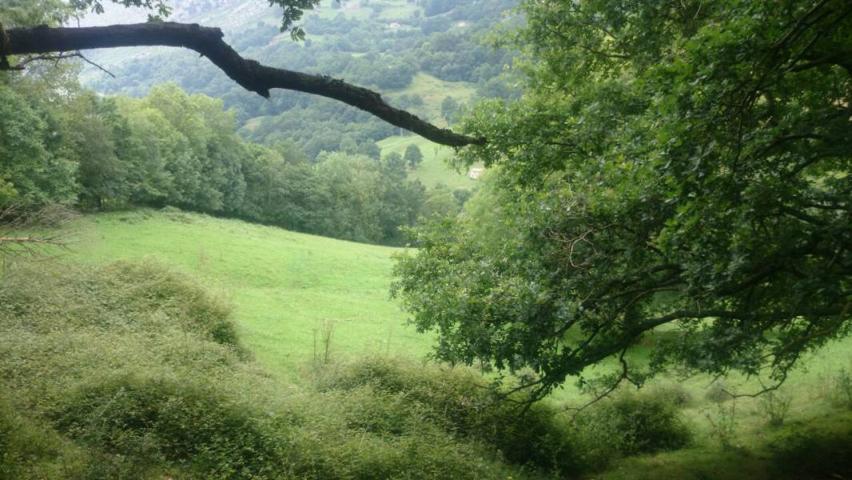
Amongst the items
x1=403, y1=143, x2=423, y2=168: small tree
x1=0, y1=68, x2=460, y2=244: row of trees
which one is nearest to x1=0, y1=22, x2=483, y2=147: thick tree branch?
x1=0, y1=68, x2=460, y2=244: row of trees

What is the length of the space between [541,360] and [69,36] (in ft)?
25.8

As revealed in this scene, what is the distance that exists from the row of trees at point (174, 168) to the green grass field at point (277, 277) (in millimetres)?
4106

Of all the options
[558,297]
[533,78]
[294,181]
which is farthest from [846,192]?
[294,181]

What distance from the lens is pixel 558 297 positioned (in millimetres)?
8961

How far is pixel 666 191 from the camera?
25.4ft

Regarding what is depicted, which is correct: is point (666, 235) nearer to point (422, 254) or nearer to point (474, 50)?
point (422, 254)

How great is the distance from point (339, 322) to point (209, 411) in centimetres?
1809

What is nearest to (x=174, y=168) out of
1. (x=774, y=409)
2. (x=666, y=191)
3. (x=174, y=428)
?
(x=174, y=428)

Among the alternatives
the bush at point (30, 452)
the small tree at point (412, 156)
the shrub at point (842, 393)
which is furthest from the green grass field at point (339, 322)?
the small tree at point (412, 156)

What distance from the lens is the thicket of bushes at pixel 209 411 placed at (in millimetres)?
9547

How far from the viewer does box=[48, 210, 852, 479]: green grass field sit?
1484 cm

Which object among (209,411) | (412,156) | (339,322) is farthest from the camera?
(412,156)

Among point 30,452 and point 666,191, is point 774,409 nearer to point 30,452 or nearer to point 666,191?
point 666,191

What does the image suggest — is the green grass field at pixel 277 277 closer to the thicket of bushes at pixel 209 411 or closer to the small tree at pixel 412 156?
the thicket of bushes at pixel 209 411
